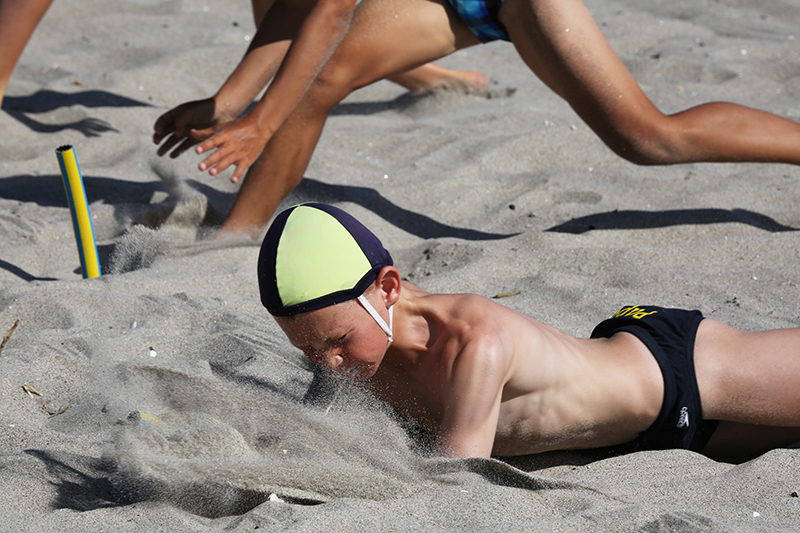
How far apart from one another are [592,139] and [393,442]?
2.54 m

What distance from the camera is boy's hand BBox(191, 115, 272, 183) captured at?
8.22 feet

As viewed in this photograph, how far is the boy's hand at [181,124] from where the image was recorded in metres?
3.04

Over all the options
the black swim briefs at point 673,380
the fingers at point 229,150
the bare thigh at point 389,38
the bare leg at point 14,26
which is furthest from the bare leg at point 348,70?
the black swim briefs at point 673,380

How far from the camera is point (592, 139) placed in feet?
13.0

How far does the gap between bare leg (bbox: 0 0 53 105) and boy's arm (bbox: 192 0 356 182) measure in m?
0.79

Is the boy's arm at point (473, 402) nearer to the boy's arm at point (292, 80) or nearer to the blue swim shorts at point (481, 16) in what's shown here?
the boy's arm at point (292, 80)

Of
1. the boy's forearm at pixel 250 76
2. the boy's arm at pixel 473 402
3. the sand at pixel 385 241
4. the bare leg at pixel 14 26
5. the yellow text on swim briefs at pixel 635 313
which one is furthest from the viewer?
the boy's forearm at pixel 250 76

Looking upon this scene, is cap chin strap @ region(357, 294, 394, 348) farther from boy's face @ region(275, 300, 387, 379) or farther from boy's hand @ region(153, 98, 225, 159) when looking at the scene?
boy's hand @ region(153, 98, 225, 159)

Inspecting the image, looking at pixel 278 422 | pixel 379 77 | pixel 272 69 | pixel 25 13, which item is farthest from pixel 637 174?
pixel 25 13

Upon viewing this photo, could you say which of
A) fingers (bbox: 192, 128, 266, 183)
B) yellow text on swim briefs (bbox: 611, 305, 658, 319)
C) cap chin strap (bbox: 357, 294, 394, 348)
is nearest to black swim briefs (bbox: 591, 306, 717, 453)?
yellow text on swim briefs (bbox: 611, 305, 658, 319)

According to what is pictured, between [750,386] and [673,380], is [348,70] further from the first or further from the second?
[750,386]

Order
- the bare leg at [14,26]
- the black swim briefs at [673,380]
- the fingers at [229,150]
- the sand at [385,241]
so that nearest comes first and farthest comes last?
the sand at [385,241] → the black swim briefs at [673,380] → the fingers at [229,150] → the bare leg at [14,26]

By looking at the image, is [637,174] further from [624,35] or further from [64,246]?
[64,246]

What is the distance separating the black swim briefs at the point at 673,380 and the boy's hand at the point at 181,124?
6.02 ft
